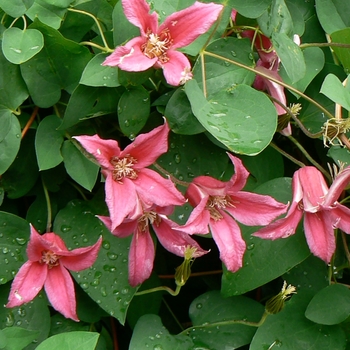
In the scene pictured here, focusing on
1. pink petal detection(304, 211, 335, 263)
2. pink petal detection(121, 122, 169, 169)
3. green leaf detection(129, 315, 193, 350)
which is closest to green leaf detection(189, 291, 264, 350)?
green leaf detection(129, 315, 193, 350)

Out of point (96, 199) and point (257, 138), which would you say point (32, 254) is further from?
point (257, 138)

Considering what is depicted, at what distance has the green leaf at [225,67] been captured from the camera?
711mm

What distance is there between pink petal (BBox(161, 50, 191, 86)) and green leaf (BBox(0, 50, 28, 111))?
200 mm

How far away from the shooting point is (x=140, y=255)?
67 centimetres

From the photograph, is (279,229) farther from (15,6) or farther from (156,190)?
(15,6)

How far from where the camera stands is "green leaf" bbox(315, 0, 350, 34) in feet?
2.67

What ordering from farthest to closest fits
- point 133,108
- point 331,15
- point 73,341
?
point 331,15, point 133,108, point 73,341

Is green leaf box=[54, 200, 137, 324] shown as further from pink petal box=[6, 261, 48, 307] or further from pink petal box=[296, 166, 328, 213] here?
pink petal box=[296, 166, 328, 213]

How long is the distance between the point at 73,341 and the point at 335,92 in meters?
0.39

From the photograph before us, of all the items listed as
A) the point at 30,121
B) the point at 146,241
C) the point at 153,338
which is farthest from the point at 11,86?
the point at 153,338

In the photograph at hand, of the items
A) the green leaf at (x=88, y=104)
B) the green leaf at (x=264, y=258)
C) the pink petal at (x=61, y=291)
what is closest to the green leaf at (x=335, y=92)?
the green leaf at (x=264, y=258)

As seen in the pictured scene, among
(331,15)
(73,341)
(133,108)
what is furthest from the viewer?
(331,15)

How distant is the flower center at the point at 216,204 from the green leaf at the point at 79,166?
0.15m

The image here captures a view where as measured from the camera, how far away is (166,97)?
2.39ft
